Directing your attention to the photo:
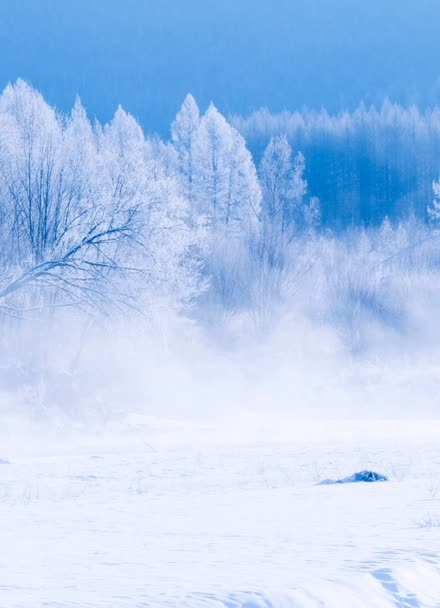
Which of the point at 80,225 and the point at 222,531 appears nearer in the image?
the point at 222,531

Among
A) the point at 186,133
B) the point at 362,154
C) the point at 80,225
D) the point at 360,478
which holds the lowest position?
the point at 360,478

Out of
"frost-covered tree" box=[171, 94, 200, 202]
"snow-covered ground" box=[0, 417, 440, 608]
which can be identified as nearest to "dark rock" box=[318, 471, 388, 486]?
"snow-covered ground" box=[0, 417, 440, 608]

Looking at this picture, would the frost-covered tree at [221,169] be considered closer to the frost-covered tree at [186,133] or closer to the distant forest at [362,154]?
the frost-covered tree at [186,133]

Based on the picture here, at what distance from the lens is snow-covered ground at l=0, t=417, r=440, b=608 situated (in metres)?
5.74

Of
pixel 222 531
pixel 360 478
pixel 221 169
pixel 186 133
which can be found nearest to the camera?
pixel 222 531

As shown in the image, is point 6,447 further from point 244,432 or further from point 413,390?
point 413,390

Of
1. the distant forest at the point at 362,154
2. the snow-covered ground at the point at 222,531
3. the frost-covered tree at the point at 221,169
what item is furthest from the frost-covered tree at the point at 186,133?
the snow-covered ground at the point at 222,531

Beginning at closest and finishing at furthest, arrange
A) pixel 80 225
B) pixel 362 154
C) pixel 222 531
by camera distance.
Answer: pixel 222 531, pixel 80 225, pixel 362 154

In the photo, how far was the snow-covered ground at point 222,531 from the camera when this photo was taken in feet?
18.8

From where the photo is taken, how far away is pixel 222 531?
8.64 meters

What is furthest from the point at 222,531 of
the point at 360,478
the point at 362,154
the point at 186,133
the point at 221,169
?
the point at 362,154

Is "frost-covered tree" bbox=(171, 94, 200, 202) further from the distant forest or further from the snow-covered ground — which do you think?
the snow-covered ground

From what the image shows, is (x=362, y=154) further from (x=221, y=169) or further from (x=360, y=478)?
(x=360, y=478)

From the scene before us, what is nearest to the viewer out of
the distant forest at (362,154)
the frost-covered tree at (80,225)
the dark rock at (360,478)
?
the dark rock at (360,478)
